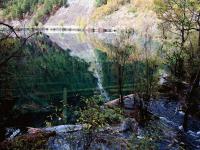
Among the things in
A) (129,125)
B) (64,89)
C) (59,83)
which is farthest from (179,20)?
(59,83)

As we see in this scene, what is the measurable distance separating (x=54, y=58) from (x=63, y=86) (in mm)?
24969

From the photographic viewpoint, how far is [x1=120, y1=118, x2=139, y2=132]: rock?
69.3 feet

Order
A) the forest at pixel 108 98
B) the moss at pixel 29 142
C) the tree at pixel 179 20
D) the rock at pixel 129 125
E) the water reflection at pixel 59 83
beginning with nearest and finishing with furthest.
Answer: the moss at pixel 29 142, the forest at pixel 108 98, the rock at pixel 129 125, the water reflection at pixel 59 83, the tree at pixel 179 20

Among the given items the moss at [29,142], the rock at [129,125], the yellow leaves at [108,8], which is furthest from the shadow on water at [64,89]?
the yellow leaves at [108,8]

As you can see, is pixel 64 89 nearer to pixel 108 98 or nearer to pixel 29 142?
pixel 108 98

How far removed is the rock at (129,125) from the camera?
21122 millimetres

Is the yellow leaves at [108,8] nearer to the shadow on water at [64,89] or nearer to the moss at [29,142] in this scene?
the shadow on water at [64,89]

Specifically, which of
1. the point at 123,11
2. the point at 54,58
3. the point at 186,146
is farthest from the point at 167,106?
the point at 123,11

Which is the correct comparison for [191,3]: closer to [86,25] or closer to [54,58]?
[54,58]

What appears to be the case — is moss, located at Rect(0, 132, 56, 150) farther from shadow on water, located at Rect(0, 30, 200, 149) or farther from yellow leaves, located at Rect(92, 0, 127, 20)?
yellow leaves, located at Rect(92, 0, 127, 20)

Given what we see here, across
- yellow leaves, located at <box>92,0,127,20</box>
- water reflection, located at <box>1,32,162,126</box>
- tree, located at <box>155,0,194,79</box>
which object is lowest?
water reflection, located at <box>1,32,162,126</box>

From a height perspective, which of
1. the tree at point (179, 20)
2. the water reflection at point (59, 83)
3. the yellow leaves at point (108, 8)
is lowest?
the water reflection at point (59, 83)

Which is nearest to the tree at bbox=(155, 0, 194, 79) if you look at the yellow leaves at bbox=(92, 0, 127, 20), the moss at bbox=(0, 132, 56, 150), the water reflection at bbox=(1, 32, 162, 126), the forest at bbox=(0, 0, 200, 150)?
the forest at bbox=(0, 0, 200, 150)

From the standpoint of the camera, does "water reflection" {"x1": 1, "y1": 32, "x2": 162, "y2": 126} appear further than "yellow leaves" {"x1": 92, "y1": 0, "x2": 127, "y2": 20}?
No
